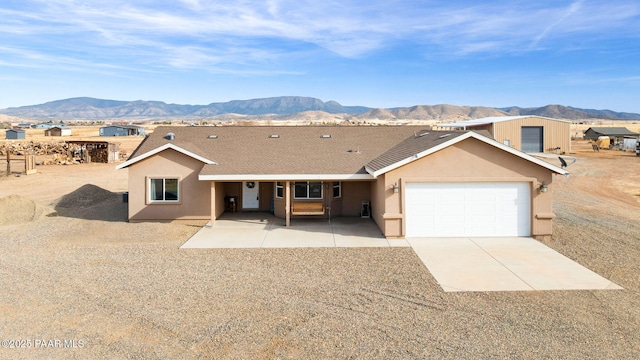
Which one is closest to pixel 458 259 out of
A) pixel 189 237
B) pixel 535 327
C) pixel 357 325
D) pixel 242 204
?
pixel 535 327

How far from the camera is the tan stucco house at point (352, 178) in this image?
49.0ft

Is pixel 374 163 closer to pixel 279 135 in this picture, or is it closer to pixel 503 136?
pixel 279 135

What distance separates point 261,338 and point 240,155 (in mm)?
11681

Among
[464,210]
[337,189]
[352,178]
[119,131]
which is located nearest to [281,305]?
[352,178]

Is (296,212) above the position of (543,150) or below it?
below

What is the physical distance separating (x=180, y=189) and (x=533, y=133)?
40.6 m

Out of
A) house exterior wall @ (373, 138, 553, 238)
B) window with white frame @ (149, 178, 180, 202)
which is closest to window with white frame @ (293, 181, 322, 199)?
house exterior wall @ (373, 138, 553, 238)

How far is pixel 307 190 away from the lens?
1792 centimetres

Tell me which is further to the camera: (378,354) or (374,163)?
(374,163)

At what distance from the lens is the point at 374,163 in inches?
664

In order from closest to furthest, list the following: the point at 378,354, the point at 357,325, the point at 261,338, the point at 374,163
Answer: the point at 378,354, the point at 261,338, the point at 357,325, the point at 374,163

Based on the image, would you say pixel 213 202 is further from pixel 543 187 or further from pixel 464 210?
pixel 543 187

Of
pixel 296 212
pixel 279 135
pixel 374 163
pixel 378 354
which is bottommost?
pixel 378 354

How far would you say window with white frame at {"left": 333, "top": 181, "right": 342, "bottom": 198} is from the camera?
721 inches
